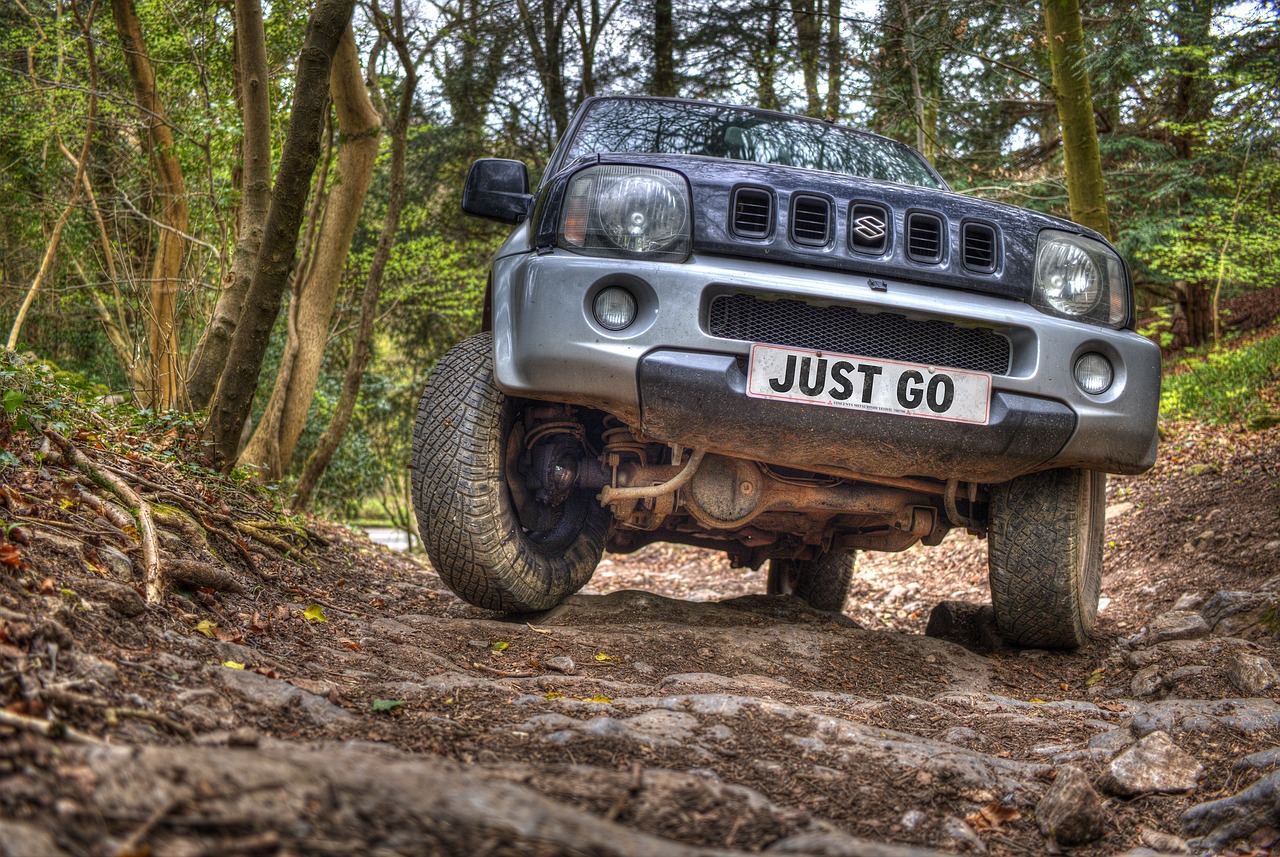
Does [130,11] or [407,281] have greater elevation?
[130,11]

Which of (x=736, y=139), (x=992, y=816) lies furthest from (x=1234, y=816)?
(x=736, y=139)

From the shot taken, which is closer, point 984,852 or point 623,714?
point 984,852

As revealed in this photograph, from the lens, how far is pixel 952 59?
27.6ft

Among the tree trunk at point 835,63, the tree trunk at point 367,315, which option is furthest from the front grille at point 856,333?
the tree trunk at point 835,63

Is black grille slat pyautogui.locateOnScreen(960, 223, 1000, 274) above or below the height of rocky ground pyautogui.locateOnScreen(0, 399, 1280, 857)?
above

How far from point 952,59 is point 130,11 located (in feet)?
22.6

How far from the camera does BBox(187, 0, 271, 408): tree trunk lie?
16.1 feet

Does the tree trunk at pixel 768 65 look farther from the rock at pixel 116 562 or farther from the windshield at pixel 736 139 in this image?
the rock at pixel 116 562

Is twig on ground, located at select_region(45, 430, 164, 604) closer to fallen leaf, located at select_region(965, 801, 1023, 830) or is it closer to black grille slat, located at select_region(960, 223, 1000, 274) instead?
fallen leaf, located at select_region(965, 801, 1023, 830)

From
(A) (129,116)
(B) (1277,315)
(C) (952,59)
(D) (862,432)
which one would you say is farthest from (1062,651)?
(B) (1277,315)

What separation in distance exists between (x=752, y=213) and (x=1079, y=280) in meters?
1.10

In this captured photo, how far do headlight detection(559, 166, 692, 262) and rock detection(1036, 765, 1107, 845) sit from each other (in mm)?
1689

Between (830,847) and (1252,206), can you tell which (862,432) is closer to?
(830,847)

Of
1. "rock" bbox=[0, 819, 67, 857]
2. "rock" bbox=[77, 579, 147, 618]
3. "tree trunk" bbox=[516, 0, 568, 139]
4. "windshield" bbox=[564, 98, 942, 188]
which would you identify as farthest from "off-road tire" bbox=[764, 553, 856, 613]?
"tree trunk" bbox=[516, 0, 568, 139]
